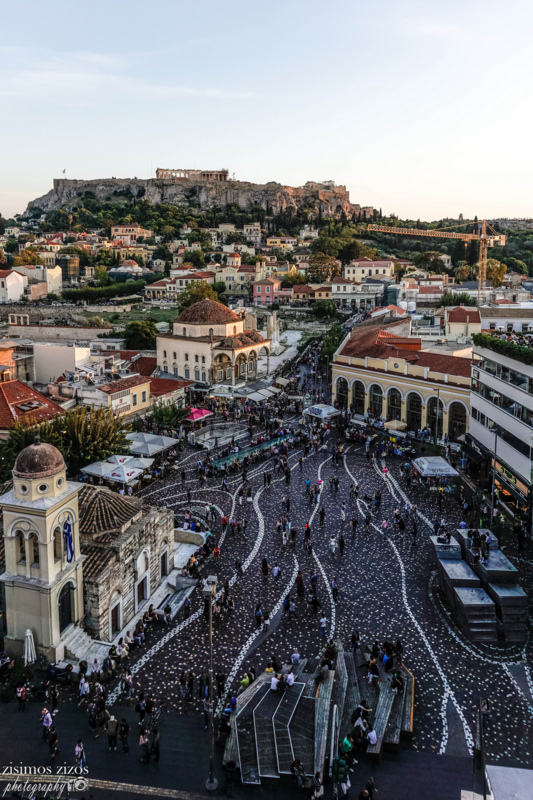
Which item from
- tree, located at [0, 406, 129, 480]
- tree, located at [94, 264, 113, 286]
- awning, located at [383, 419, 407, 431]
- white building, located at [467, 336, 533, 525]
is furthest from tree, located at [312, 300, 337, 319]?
tree, located at [0, 406, 129, 480]

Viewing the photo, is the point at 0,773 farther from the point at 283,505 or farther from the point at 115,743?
the point at 283,505

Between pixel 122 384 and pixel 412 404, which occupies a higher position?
pixel 122 384

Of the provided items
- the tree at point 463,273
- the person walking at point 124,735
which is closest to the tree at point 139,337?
the person walking at point 124,735

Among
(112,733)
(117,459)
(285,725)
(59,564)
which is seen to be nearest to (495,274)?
(117,459)

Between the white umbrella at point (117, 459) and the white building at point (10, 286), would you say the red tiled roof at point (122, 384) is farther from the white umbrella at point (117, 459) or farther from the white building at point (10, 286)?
the white building at point (10, 286)

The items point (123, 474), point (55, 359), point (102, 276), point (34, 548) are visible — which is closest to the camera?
point (34, 548)

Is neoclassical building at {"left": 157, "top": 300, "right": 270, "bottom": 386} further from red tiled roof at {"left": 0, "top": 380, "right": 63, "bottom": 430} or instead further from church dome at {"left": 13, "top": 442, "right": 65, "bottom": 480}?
church dome at {"left": 13, "top": 442, "right": 65, "bottom": 480}

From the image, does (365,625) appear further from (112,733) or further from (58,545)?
(58,545)
